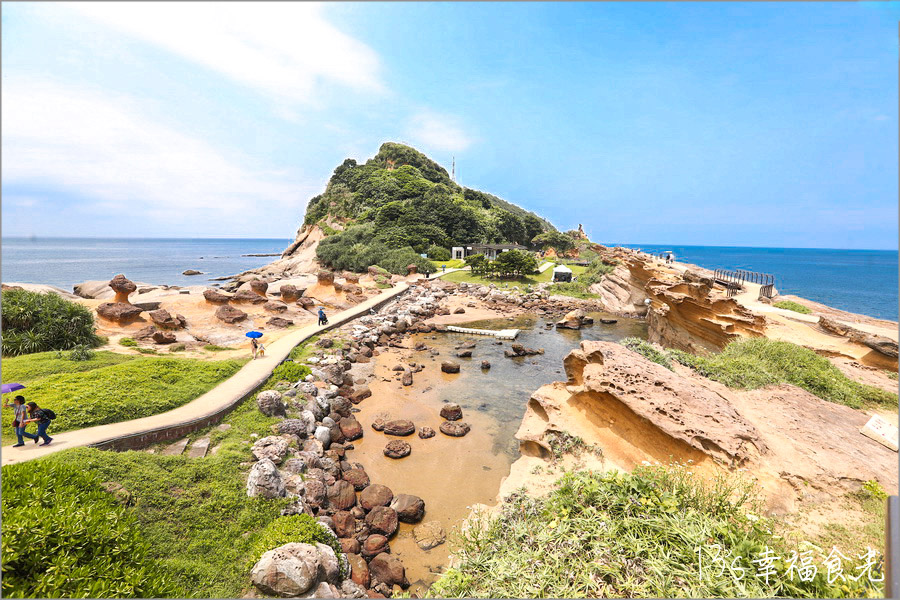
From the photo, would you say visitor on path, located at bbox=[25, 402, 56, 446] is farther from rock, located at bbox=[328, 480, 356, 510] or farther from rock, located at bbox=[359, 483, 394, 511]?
rock, located at bbox=[359, 483, 394, 511]

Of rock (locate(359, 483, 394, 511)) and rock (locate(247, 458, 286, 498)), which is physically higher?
rock (locate(247, 458, 286, 498))

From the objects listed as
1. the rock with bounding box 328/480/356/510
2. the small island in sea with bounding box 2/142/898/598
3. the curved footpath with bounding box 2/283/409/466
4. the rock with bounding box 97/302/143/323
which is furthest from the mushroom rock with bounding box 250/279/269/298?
the rock with bounding box 328/480/356/510

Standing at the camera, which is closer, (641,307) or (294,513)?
(294,513)

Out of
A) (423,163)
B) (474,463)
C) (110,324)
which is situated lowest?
(474,463)

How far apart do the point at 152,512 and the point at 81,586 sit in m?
2.12

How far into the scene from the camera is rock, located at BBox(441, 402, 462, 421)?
1461 cm

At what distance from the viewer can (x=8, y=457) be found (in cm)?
767

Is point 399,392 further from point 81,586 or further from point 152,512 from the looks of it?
point 81,586

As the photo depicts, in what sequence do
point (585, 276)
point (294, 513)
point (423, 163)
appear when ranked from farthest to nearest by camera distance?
1. point (423, 163)
2. point (585, 276)
3. point (294, 513)

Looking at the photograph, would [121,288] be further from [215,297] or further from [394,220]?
[394,220]

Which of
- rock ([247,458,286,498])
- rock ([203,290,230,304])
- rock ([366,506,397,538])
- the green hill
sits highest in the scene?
the green hill

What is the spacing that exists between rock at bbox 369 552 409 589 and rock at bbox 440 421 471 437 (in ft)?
18.1

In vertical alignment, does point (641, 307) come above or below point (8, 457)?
above

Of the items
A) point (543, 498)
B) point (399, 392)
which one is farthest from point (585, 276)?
point (543, 498)
